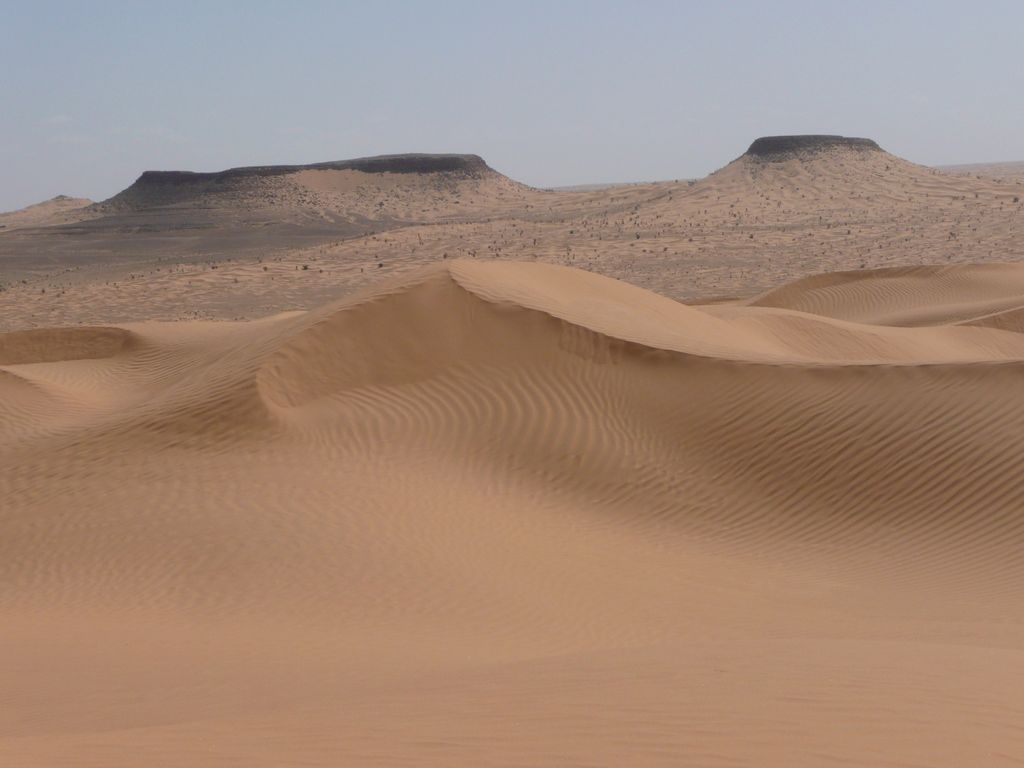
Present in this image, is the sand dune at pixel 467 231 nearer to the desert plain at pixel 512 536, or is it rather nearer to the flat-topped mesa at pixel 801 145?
the flat-topped mesa at pixel 801 145

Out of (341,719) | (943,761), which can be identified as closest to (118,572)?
(341,719)

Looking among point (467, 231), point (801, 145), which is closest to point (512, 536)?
point (467, 231)

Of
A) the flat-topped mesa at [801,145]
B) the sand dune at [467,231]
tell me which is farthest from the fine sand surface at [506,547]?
the flat-topped mesa at [801,145]

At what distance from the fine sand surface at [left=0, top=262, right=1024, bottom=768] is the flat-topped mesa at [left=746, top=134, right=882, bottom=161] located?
5398cm

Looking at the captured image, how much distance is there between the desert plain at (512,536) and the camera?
14.0ft

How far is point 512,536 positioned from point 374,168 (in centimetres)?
7345

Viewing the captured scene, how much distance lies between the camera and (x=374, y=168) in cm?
8038

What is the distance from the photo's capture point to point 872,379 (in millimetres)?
11625

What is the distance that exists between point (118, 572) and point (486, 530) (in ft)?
10.5

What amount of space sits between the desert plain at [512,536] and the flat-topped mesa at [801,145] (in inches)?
1884

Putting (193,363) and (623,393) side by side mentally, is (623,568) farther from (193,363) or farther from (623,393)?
(193,363)

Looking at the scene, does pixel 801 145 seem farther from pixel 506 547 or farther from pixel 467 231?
pixel 506 547

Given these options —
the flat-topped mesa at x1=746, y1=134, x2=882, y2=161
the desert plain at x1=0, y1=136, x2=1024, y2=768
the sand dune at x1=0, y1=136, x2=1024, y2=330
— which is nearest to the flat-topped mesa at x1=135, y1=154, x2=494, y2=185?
the sand dune at x1=0, y1=136, x2=1024, y2=330

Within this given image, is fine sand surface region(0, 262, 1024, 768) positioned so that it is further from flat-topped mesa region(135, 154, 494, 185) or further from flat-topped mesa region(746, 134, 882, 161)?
flat-topped mesa region(135, 154, 494, 185)
